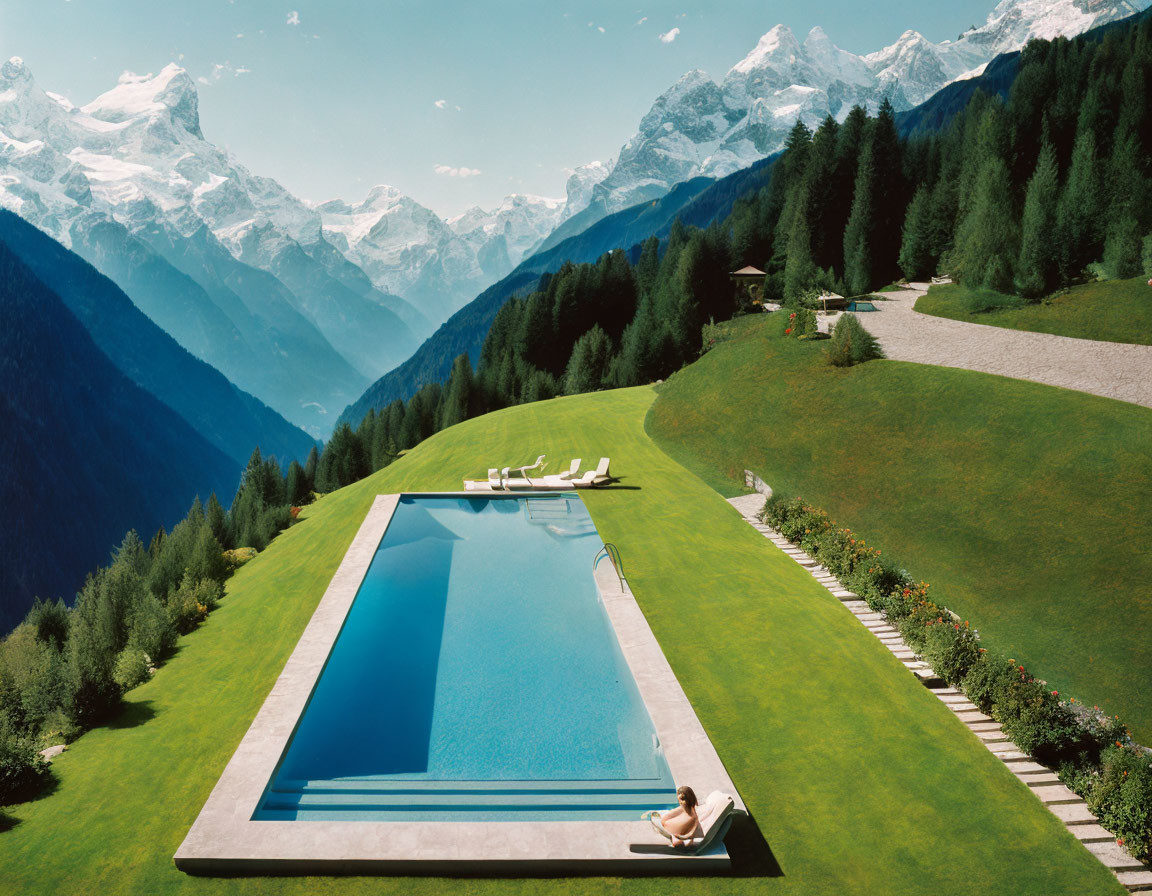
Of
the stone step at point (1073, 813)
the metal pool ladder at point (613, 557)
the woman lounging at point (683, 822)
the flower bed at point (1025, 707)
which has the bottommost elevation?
the stone step at point (1073, 813)

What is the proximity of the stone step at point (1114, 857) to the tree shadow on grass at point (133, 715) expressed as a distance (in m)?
14.4

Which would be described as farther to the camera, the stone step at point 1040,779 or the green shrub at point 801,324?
the green shrub at point 801,324

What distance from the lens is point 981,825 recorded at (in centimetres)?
886

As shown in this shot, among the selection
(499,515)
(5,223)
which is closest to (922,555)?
(499,515)

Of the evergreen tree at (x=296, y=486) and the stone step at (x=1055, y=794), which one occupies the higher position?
the evergreen tree at (x=296, y=486)

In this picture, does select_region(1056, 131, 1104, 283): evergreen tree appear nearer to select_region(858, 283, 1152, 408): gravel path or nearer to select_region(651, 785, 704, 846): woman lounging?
select_region(858, 283, 1152, 408): gravel path

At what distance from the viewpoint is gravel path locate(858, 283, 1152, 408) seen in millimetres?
22094

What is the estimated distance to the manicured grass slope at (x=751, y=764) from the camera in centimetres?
802

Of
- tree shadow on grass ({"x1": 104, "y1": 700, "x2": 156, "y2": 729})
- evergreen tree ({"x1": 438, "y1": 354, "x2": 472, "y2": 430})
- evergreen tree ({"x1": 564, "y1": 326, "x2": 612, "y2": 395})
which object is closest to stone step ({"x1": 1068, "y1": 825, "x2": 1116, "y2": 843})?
tree shadow on grass ({"x1": 104, "y1": 700, "x2": 156, "y2": 729})

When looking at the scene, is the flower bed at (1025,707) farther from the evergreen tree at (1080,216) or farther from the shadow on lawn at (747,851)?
the evergreen tree at (1080,216)

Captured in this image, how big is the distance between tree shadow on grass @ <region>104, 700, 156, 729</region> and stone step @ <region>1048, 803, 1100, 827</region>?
46.6 ft

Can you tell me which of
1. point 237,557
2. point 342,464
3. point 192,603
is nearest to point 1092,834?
point 192,603

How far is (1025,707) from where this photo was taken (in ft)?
34.6

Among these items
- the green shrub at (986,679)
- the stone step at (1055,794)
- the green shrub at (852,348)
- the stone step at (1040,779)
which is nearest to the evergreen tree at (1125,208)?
the green shrub at (852,348)
